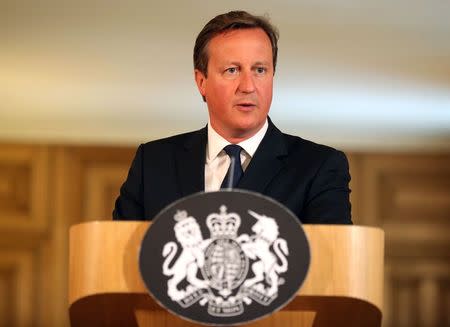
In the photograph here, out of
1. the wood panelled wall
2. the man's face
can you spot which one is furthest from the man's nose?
the wood panelled wall

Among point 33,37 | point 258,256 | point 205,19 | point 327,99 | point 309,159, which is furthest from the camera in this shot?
point 327,99

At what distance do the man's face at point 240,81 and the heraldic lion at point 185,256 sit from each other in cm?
38

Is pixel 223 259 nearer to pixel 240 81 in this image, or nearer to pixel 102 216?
pixel 240 81

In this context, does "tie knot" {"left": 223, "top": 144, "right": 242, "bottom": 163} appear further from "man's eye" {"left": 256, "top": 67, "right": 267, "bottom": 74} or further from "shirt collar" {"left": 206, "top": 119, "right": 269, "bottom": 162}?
"man's eye" {"left": 256, "top": 67, "right": 267, "bottom": 74}

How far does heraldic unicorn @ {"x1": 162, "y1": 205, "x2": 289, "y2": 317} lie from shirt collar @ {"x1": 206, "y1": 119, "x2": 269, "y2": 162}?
39cm

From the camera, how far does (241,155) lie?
1547 millimetres

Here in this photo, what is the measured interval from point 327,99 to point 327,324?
406 cm

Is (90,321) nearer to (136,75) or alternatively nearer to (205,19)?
(205,19)

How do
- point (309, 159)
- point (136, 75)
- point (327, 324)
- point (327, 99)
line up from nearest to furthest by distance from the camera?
1. point (327, 324)
2. point (309, 159)
3. point (136, 75)
4. point (327, 99)

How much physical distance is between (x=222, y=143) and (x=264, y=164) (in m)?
0.09

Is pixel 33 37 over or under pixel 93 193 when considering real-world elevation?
over

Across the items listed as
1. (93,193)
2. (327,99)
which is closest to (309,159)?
(327,99)

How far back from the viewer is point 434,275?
20.6ft

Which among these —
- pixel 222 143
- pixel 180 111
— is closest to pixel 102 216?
pixel 180 111
